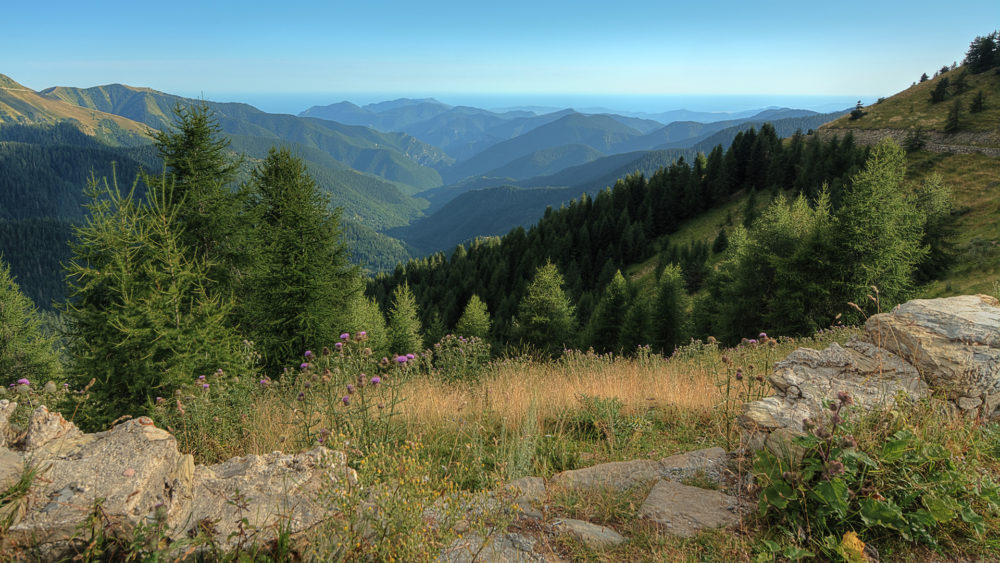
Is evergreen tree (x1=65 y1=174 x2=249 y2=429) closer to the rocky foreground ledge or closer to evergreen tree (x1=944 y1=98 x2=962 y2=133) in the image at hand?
the rocky foreground ledge

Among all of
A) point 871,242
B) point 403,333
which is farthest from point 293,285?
point 871,242

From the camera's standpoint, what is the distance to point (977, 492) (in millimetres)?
2775

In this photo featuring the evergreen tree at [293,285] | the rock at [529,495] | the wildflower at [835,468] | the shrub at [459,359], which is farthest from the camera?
the evergreen tree at [293,285]

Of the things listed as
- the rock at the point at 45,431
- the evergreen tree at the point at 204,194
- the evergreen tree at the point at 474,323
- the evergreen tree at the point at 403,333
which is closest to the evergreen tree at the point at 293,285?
the evergreen tree at the point at 204,194

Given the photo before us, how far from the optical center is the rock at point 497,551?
2.81 m

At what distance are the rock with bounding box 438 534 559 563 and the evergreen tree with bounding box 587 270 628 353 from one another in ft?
117

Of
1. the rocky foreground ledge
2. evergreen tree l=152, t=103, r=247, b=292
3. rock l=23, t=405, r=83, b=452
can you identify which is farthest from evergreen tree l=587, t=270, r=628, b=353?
rock l=23, t=405, r=83, b=452

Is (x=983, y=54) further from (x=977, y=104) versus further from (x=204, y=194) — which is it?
(x=204, y=194)

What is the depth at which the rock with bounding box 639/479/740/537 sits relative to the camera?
10.0 feet

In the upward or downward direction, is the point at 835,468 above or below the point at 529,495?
above

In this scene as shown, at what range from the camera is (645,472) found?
3.90 meters

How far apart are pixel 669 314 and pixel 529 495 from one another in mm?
33821

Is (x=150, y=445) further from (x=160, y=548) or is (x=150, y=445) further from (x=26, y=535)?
(x=160, y=548)

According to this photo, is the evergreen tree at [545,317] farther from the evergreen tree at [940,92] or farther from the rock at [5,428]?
the evergreen tree at [940,92]
